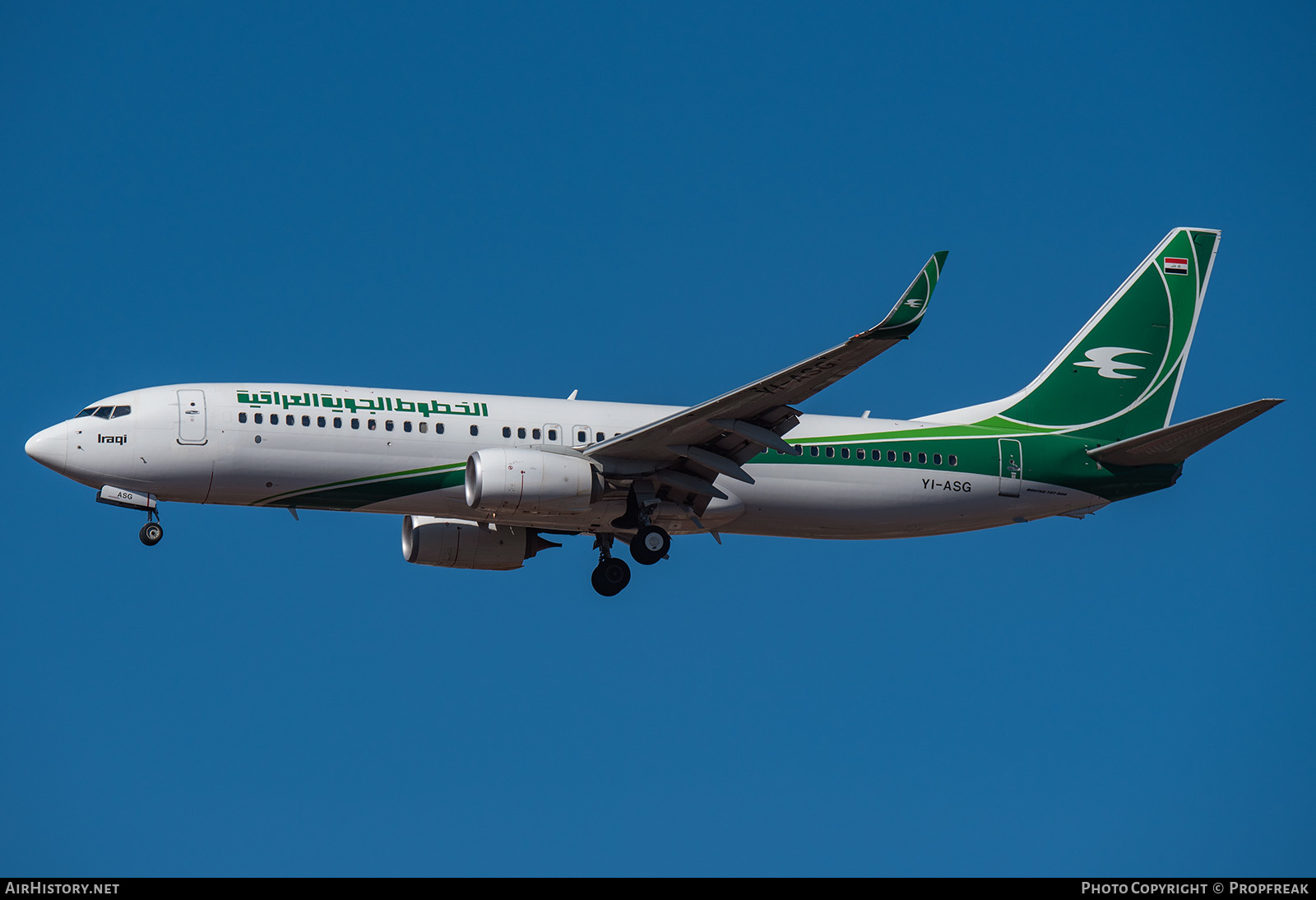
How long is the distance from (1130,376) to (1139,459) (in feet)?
11.2

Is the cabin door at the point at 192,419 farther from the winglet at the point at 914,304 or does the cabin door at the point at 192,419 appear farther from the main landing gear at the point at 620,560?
the winglet at the point at 914,304

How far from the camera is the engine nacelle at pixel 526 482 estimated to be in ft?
111

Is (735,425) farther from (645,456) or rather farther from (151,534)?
(151,534)

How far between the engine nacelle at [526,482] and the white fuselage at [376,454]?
2.66 feet

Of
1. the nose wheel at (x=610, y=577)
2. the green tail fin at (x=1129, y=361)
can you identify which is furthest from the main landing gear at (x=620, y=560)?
the green tail fin at (x=1129, y=361)

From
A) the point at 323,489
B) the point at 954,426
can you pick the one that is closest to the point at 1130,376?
the point at 954,426

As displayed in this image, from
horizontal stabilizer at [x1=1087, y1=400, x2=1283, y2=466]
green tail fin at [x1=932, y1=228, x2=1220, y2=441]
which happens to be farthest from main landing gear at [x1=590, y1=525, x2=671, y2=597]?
horizontal stabilizer at [x1=1087, y1=400, x2=1283, y2=466]

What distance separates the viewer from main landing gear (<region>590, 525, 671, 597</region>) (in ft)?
119

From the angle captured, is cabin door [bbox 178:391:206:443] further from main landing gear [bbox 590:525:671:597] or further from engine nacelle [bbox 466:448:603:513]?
main landing gear [bbox 590:525:671:597]

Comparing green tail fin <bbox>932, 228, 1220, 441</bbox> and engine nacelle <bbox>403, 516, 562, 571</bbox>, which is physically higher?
green tail fin <bbox>932, 228, 1220, 441</bbox>

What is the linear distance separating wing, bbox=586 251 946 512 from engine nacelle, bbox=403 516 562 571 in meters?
4.68
